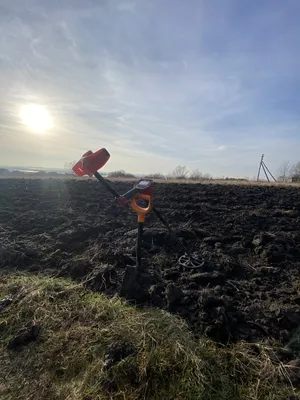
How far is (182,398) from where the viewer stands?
66.1 inches

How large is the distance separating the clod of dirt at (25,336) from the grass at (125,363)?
0.12ft

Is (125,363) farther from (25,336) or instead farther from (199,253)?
(199,253)

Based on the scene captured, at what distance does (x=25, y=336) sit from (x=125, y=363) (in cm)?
93

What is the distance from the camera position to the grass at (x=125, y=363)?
1750 mm

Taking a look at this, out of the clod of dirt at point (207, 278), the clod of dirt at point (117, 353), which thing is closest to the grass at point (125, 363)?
the clod of dirt at point (117, 353)

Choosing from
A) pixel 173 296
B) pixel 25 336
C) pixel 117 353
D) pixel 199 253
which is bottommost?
pixel 25 336

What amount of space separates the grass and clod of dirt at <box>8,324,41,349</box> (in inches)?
1.5

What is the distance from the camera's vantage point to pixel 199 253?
11.9ft

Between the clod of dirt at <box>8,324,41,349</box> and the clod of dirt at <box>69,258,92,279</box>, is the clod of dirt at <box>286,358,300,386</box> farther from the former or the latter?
the clod of dirt at <box>69,258,92,279</box>

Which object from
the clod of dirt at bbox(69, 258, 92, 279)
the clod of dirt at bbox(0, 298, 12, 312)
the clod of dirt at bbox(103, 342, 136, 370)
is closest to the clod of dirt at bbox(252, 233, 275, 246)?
the clod of dirt at bbox(69, 258, 92, 279)

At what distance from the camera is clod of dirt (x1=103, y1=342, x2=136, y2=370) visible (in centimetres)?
191

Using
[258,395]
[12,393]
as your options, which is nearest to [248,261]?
[258,395]

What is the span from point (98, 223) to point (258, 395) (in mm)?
3934

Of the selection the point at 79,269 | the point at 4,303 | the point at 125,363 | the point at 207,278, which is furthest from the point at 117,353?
the point at 79,269
